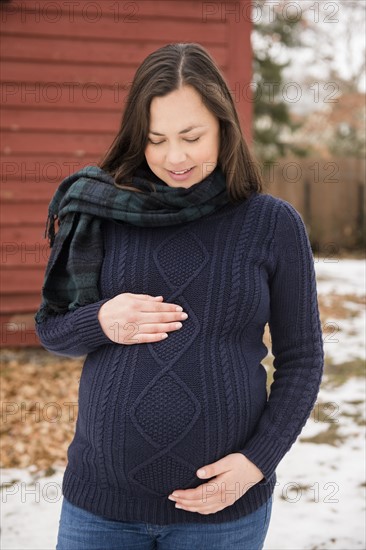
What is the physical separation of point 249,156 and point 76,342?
23.3 inches

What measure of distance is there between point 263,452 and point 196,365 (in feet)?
0.79

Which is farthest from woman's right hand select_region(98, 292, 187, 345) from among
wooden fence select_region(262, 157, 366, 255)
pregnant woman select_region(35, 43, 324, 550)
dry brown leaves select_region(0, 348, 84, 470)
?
wooden fence select_region(262, 157, 366, 255)

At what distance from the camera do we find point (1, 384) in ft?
16.2

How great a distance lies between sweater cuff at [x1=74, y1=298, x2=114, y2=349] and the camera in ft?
5.03

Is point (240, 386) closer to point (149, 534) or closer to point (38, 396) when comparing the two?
point (149, 534)

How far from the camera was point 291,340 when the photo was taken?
158cm

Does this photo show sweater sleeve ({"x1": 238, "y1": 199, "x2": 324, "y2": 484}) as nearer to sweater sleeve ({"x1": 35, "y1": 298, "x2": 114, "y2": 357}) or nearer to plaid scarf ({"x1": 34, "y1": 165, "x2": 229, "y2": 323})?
plaid scarf ({"x1": 34, "y1": 165, "x2": 229, "y2": 323})

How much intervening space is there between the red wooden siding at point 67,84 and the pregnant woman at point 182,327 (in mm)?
3986

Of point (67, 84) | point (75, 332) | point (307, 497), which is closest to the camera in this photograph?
point (75, 332)

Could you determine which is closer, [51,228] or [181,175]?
[181,175]

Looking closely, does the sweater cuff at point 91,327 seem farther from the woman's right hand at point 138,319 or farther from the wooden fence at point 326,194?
the wooden fence at point 326,194

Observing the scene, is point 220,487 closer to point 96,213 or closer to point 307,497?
point 96,213

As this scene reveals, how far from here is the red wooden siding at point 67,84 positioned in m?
5.38

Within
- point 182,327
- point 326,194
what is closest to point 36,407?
point 182,327
